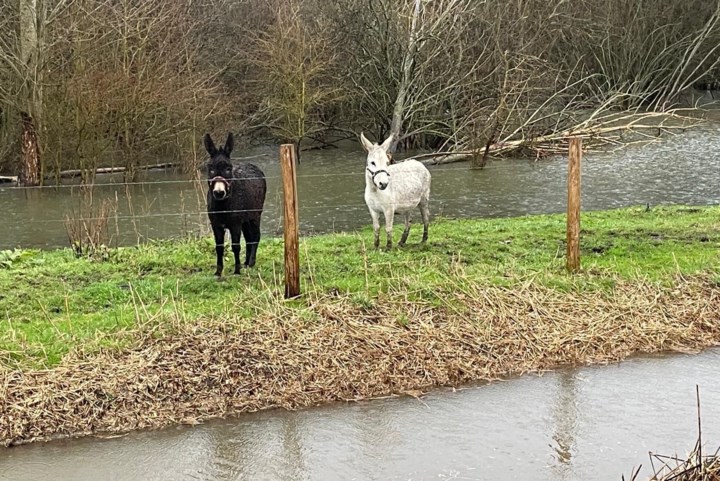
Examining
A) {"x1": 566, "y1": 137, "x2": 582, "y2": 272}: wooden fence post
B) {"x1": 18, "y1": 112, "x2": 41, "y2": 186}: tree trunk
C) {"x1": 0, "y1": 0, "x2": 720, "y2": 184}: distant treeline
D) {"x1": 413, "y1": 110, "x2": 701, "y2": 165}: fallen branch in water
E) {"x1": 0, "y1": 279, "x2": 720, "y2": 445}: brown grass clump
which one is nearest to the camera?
{"x1": 0, "y1": 279, "x2": 720, "y2": 445}: brown grass clump

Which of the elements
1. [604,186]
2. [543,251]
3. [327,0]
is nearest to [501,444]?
[543,251]

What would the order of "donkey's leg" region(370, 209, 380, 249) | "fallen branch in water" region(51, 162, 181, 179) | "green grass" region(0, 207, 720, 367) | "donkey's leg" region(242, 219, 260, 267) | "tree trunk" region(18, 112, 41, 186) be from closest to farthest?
"green grass" region(0, 207, 720, 367) < "donkey's leg" region(242, 219, 260, 267) < "donkey's leg" region(370, 209, 380, 249) < "tree trunk" region(18, 112, 41, 186) < "fallen branch in water" region(51, 162, 181, 179)

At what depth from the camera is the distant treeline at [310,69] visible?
2189 centimetres

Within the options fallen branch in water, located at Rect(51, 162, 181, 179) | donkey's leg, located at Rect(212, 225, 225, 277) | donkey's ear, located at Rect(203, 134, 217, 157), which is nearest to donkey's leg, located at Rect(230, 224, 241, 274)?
donkey's leg, located at Rect(212, 225, 225, 277)

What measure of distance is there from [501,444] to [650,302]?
3.16 metres

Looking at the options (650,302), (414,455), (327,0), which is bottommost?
(414,455)

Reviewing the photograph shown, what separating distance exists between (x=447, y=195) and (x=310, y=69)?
10.0 m

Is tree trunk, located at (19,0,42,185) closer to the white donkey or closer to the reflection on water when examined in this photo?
the white donkey

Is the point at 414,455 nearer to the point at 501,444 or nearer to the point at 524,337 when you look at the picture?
the point at 501,444

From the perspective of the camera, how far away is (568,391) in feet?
20.5

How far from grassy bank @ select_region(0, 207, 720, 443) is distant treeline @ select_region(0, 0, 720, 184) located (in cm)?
1333

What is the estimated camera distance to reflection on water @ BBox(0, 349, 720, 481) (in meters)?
4.95

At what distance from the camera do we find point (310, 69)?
2725cm

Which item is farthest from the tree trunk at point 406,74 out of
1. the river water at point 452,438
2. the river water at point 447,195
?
the river water at point 452,438
